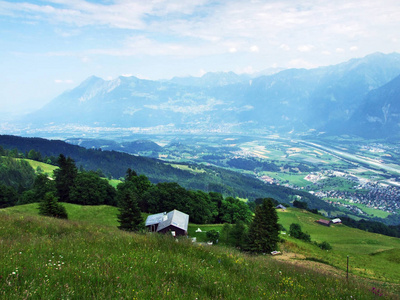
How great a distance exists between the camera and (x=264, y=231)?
116 feet

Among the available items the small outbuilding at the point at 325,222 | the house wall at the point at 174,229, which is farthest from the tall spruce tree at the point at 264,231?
the small outbuilding at the point at 325,222

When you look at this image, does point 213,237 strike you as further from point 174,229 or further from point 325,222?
point 325,222

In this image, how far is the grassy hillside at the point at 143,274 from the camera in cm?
580

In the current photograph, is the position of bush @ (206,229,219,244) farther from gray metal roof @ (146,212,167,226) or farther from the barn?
gray metal roof @ (146,212,167,226)

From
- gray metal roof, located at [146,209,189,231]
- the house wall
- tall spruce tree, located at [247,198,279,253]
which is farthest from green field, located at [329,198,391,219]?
Answer: the house wall

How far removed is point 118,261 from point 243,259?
5.15 m

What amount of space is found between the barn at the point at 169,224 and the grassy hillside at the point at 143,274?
95.4ft

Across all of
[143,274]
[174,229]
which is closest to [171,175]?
[174,229]

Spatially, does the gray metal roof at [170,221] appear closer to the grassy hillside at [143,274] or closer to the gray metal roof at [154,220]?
the gray metal roof at [154,220]

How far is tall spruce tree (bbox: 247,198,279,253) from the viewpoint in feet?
115

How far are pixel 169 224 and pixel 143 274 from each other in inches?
1322

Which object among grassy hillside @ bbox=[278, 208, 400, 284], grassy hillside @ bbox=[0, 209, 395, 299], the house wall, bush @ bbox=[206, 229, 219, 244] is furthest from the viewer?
the house wall

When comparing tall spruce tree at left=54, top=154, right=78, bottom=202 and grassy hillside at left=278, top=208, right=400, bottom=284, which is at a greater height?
tall spruce tree at left=54, top=154, right=78, bottom=202

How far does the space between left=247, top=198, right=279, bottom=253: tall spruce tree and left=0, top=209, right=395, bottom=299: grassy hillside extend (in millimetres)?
26499
